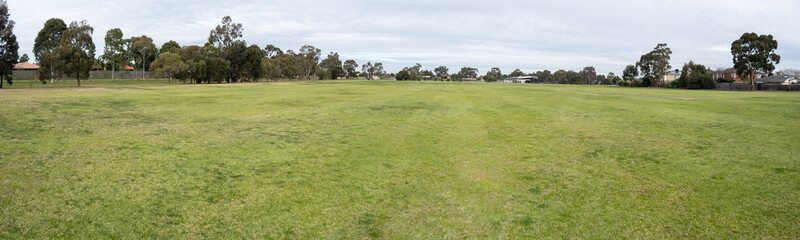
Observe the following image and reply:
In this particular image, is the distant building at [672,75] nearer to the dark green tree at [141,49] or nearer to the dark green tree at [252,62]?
the dark green tree at [252,62]

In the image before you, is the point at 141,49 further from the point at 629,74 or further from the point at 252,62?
the point at 629,74

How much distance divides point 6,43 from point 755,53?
106 m

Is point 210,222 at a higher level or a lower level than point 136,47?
Answer: lower

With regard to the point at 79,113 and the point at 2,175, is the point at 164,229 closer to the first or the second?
the point at 2,175

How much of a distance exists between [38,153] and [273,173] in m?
4.49

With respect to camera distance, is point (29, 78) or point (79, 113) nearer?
point (79, 113)

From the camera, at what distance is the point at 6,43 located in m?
42.4

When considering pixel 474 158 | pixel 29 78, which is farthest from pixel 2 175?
pixel 29 78

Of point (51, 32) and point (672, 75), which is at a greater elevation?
point (51, 32)

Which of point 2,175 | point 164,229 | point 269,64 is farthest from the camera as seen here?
point 269,64

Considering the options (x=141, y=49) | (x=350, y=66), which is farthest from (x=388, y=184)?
(x=350, y=66)

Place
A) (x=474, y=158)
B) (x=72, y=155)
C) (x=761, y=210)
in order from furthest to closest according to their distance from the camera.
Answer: (x=474, y=158) → (x=72, y=155) → (x=761, y=210)

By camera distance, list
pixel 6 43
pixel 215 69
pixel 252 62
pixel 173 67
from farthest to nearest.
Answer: pixel 252 62
pixel 215 69
pixel 173 67
pixel 6 43

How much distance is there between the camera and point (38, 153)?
7691 millimetres
